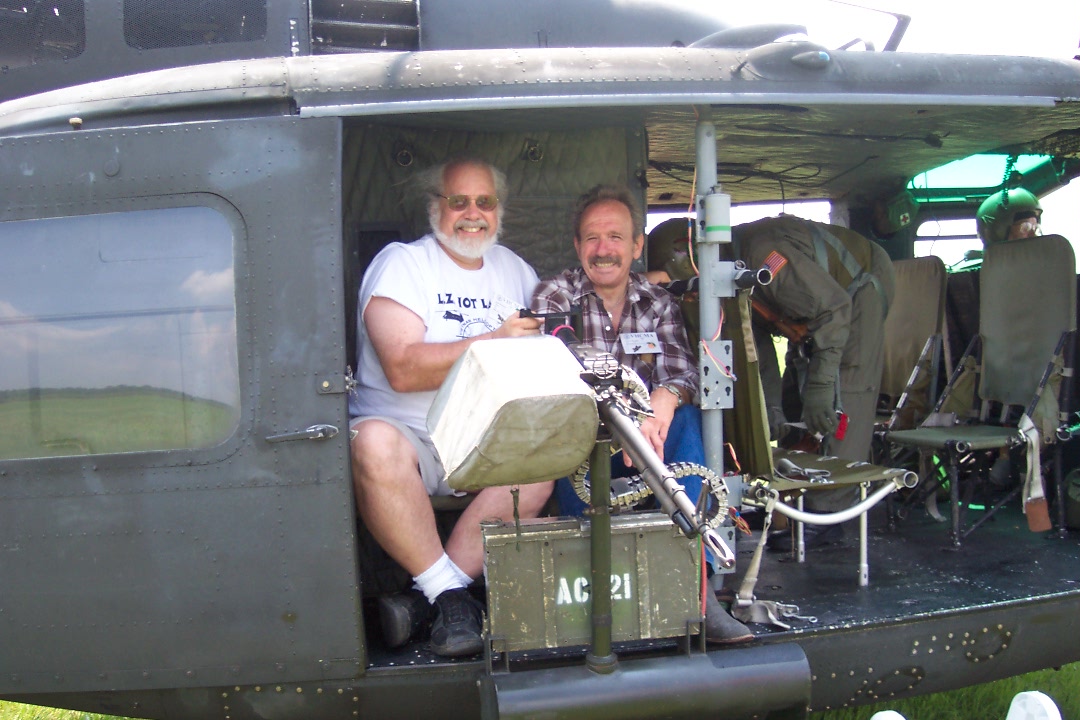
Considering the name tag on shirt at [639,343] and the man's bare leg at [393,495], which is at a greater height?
the name tag on shirt at [639,343]

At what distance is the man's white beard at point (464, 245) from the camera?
3.50m

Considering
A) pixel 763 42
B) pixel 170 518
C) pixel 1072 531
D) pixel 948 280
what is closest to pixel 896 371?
pixel 948 280

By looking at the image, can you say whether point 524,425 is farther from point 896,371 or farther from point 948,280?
point 948,280

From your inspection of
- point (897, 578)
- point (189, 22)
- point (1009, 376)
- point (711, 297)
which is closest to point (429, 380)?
point (711, 297)

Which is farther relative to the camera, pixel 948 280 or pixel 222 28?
pixel 948 280

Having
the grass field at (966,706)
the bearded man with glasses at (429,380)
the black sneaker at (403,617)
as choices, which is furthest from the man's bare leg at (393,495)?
the grass field at (966,706)

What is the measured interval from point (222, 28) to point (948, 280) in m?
4.45

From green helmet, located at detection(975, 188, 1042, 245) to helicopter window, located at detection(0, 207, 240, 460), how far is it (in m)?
4.15

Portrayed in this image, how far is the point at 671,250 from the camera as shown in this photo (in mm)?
4555

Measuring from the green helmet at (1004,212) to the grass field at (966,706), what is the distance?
2.31 metres

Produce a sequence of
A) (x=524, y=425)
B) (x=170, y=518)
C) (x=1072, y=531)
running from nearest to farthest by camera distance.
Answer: (x=524, y=425)
(x=170, y=518)
(x=1072, y=531)

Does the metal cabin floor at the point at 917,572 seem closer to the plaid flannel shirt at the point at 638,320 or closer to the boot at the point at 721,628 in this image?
the boot at the point at 721,628

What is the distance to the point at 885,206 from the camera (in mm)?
5562

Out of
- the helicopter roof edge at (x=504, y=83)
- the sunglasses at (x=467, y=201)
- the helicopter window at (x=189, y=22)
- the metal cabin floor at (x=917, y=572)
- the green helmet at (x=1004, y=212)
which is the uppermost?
the helicopter window at (x=189, y=22)
